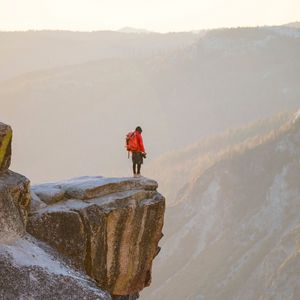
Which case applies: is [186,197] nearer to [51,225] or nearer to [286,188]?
[286,188]

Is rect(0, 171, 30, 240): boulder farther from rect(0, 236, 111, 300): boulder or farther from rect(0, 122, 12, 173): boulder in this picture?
rect(0, 236, 111, 300): boulder

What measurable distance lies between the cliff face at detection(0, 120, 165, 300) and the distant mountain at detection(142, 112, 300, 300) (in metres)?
74.7

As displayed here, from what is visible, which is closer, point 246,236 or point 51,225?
point 51,225

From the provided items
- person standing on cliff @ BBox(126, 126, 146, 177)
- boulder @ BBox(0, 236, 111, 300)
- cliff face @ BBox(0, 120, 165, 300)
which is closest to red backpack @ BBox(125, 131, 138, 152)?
person standing on cliff @ BBox(126, 126, 146, 177)

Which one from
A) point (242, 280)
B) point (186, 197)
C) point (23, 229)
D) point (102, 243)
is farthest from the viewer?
point (186, 197)

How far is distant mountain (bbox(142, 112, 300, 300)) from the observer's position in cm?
10244

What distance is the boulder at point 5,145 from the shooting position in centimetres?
1683

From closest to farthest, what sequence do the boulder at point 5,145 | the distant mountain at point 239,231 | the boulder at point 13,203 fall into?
the boulder at point 13,203 < the boulder at point 5,145 < the distant mountain at point 239,231

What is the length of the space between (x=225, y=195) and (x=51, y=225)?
12467cm

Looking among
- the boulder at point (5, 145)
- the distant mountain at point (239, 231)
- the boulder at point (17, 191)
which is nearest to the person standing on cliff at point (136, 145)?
the boulder at point (17, 191)

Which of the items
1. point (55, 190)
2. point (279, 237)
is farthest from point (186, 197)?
point (55, 190)


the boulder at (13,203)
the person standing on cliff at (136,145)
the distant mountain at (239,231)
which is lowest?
the distant mountain at (239,231)

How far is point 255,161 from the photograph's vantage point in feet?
486

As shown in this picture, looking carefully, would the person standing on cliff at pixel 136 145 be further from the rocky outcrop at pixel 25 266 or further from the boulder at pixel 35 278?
the boulder at pixel 35 278
